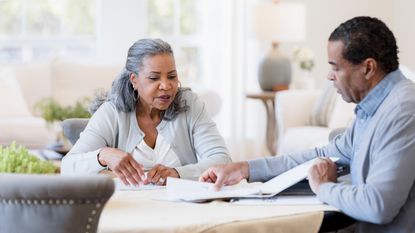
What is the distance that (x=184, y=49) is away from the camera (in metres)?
7.21

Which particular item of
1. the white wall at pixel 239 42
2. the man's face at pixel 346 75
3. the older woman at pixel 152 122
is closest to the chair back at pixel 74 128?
the older woman at pixel 152 122

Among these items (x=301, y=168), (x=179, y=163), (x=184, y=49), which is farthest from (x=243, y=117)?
(x=301, y=168)

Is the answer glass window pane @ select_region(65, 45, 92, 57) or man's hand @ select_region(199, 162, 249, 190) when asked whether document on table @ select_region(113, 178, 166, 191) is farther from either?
glass window pane @ select_region(65, 45, 92, 57)

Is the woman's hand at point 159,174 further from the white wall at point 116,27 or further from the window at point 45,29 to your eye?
the window at point 45,29

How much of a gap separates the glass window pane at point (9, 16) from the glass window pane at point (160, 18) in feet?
3.57

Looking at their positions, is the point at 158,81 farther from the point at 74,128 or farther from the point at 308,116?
the point at 308,116

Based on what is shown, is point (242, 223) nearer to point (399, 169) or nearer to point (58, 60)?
point (399, 169)

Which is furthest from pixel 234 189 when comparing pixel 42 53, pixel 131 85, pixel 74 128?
pixel 42 53

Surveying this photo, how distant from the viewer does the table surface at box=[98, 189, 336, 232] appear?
1760 millimetres

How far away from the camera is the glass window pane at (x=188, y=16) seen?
23.6 feet

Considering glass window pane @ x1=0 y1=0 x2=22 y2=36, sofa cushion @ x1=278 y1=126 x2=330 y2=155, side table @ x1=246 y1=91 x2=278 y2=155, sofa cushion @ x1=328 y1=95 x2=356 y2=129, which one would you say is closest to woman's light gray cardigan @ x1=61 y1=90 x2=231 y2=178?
sofa cushion @ x1=278 y1=126 x2=330 y2=155

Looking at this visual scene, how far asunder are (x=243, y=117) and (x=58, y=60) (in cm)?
166

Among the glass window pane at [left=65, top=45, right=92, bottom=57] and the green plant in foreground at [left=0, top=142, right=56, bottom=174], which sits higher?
the green plant in foreground at [left=0, top=142, right=56, bottom=174]

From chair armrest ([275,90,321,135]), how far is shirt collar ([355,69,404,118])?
3.76m
